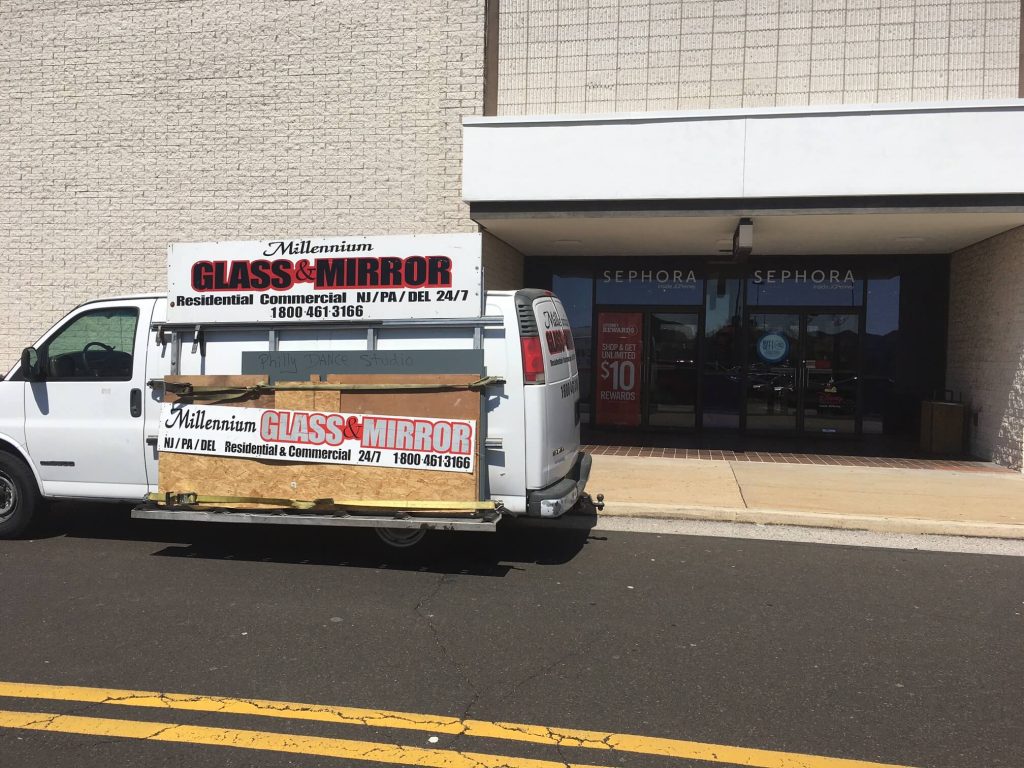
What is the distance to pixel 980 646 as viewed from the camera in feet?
15.3

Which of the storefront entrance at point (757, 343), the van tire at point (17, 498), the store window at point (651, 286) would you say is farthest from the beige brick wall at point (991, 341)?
the van tire at point (17, 498)

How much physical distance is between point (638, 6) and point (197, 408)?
326 inches

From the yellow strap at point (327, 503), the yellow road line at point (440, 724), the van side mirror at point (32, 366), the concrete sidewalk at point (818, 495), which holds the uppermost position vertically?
the van side mirror at point (32, 366)

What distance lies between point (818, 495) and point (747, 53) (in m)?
6.12

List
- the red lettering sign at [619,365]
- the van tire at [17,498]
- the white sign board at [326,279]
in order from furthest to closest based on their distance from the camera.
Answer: the red lettering sign at [619,365] → the van tire at [17,498] → the white sign board at [326,279]

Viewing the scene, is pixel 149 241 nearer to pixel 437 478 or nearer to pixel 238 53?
pixel 238 53

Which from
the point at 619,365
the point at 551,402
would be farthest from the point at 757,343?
the point at 551,402

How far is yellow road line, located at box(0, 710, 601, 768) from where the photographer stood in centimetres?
335

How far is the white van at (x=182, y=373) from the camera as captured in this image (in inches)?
233

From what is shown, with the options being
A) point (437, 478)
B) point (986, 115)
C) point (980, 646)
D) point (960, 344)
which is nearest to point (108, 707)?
point (437, 478)

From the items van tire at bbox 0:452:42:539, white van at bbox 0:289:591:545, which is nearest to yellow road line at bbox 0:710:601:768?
white van at bbox 0:289:591:545

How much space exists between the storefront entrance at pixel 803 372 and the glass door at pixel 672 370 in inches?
37.8

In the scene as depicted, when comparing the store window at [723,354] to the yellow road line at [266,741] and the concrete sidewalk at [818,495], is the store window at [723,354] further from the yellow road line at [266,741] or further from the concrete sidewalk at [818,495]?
the yellow road line at [266,741]

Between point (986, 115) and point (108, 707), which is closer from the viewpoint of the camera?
point (108, 707)
